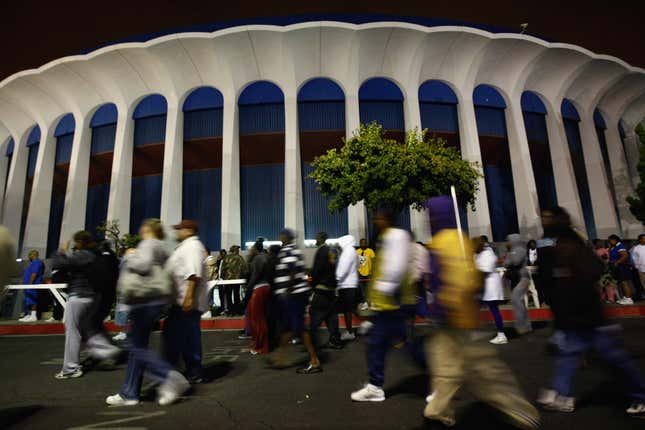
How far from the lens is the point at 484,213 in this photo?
19.4 metres

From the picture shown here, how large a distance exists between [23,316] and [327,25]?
17.6 meters

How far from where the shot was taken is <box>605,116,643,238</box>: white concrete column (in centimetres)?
2283

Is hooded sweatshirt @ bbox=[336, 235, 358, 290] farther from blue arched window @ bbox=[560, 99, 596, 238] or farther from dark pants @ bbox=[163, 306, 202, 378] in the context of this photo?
blue arched window @ bbox=[560, 99, 596, 238]

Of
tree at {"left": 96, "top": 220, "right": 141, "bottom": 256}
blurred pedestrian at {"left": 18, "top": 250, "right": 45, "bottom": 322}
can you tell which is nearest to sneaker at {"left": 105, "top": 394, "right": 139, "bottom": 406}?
blurred pedestrian at {"left": 18, "top": 250, "right": 45, "bottom": 322}

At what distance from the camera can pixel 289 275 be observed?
16.3 ft

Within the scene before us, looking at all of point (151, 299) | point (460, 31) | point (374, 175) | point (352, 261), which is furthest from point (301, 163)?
point (151, 299)

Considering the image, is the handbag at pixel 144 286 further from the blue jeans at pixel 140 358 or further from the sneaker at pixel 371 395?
the sneaker at pixel 371 395

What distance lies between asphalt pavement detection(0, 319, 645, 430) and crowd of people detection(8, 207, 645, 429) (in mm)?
192

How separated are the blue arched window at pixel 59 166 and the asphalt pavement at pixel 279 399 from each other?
71.0 ft

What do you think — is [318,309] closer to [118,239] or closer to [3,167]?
[118,239]

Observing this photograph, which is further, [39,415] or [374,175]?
[374,175]

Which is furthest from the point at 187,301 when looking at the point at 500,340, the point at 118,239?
the point at 118,239

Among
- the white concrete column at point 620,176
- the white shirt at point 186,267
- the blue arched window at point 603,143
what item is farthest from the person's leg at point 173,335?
the blue arched window at point 603,143

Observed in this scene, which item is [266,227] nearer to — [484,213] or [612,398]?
[484,213]
